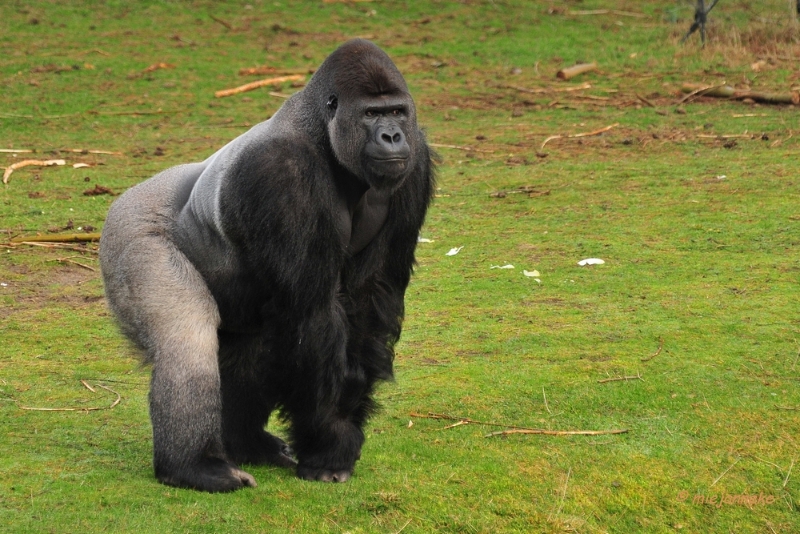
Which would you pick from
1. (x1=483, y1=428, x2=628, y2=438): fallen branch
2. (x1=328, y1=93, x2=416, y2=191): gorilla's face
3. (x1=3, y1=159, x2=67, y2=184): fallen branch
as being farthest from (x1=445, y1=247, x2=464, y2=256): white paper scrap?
(x1=3, y1=159, x2=67, y2=184): fallen branch

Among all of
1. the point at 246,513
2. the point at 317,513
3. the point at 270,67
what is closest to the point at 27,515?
the point at 246,513

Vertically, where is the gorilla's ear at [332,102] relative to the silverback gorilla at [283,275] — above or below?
above

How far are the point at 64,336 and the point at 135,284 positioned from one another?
201 cm

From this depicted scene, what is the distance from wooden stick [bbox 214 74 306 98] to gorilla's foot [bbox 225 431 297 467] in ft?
26.3

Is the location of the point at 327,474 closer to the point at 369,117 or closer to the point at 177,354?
the point at 177,354

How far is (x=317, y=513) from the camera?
4.00 metres

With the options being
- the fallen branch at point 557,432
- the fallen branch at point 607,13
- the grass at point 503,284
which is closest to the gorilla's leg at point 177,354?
the grass at point 503,284

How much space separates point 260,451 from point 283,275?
36.8 inches

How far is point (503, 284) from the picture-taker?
6.98m

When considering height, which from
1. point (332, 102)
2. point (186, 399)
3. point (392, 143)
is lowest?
point (186, 399)

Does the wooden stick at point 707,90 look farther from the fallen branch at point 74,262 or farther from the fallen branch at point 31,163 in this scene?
the fallen branch at point 74,262

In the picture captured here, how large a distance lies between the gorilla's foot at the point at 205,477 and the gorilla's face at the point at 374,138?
1.20 m

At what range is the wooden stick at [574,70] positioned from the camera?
12977 millimetres

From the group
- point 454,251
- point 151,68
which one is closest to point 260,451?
point 454,251
